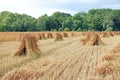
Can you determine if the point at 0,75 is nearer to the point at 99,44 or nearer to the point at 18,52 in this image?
the point at 18,52

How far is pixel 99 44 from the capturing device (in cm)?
3086

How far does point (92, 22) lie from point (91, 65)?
117688mm

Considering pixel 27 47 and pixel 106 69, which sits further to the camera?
pixel 27 47

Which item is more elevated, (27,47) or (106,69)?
(27,47)

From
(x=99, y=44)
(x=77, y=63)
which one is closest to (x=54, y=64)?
(x=77, y=63)

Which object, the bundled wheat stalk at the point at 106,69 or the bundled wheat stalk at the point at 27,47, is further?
the bundled wheat stalk at the point at 27,47

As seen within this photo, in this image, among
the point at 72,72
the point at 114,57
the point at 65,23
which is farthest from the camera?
the point at 65,23

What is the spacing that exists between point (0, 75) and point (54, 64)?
10.6 feet

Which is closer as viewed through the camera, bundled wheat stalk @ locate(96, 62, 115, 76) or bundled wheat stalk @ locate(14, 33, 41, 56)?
bundled wheat stalk @ locate(96, 62, 115, 76)

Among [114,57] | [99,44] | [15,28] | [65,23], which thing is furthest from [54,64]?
[65,23]

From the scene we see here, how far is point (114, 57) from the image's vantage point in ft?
58.6

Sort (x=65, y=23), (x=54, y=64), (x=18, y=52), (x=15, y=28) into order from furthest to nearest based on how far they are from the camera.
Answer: (x=65, y=23)
(x=15, y=28)
(x=18, y=52)
(x=54, y=64)

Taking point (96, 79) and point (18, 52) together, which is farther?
point (18, 52)

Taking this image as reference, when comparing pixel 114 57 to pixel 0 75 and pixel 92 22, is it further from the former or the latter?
pixel 92 22
